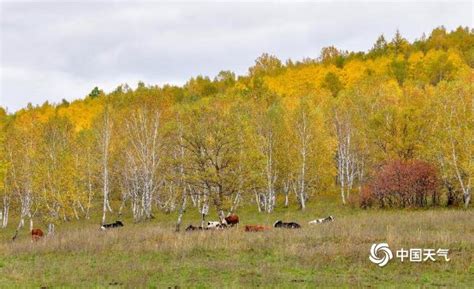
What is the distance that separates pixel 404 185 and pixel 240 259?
26272mm

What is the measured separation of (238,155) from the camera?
39500 mm

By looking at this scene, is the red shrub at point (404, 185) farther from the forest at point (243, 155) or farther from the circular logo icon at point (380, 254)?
the circular logo icon at point (380, 254)

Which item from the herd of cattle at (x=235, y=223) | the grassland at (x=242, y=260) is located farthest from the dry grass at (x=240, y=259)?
the herd of cattle at (x=235, y=223)

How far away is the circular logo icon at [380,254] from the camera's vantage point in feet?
65.7

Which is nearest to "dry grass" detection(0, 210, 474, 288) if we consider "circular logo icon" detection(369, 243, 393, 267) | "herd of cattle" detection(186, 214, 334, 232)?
"circular logo icon" detection(369, 243, 393, 267)

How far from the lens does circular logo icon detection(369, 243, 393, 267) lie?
2002cm

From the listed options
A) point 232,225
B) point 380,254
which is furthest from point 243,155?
point 380,254

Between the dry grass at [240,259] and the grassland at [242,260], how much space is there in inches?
1.5

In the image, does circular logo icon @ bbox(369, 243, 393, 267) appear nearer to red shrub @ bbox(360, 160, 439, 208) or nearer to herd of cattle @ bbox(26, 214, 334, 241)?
herd of cattle @ bbox(26, 214, 334, 241)

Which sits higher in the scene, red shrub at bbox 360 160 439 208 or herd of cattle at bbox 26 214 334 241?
red shrub at bbox 360 160 439 208

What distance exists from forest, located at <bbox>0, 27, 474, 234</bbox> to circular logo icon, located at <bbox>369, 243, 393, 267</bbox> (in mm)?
16307

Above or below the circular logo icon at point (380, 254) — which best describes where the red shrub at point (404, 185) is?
above

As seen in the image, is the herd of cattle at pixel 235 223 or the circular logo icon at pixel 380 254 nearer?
the circular logo icon at pixel 380 254

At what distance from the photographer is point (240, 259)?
22078 millimetres
